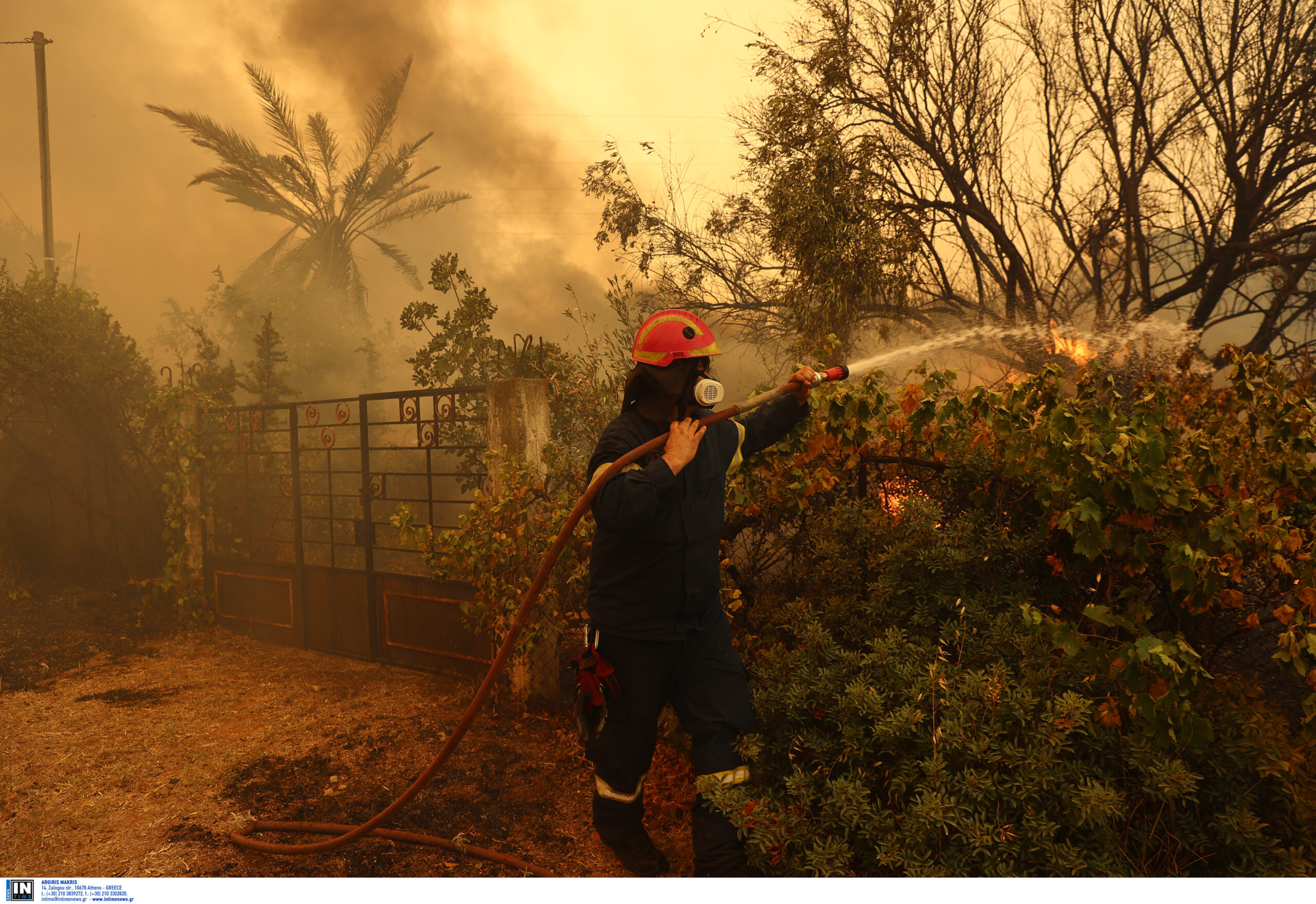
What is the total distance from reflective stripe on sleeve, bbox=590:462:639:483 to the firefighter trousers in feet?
2.08

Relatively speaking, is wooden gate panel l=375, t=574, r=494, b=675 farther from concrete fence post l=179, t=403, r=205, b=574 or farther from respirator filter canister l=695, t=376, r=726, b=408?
respirator filter canister l=695, t=376, r=726, b=408

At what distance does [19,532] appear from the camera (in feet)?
31.7

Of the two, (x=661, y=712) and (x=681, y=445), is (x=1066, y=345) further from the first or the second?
(x=661, y=712)

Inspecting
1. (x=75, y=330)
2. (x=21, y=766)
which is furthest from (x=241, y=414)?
(x=21, y=766)

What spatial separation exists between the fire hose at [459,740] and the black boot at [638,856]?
0.42 meters

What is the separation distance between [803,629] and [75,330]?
10.00 metres

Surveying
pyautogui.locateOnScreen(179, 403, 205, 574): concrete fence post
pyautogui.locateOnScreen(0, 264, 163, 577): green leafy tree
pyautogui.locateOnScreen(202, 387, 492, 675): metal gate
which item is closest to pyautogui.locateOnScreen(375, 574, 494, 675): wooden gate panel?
pyautogui.locateOnScreen(202, 387, 492, 675): metal gate

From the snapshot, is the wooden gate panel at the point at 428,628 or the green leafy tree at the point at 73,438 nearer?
the wooden gate panel at the point at 428,628

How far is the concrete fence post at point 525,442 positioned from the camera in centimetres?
527

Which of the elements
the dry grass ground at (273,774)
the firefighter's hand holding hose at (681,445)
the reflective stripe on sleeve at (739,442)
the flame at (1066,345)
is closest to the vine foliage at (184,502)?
the dry grass ground at (273,774)

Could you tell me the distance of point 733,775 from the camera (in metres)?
2.74

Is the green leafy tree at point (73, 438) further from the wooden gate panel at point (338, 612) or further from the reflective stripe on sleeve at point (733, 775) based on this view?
the reflective stripe on sleeve at point (733, 775)

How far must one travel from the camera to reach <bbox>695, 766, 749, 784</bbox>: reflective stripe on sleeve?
2715 mm

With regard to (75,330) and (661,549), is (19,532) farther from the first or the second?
(661,549)
